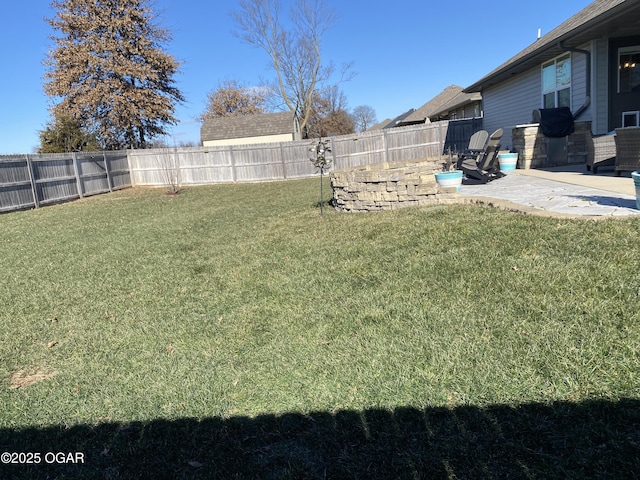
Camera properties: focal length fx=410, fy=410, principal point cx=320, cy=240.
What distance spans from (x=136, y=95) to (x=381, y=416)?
2633cm

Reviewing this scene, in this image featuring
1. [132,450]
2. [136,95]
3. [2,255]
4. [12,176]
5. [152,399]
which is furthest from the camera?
[136,95]

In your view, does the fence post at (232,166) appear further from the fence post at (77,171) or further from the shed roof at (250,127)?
the shed roof at (250,127)

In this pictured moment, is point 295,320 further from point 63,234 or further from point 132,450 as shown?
point 63,234

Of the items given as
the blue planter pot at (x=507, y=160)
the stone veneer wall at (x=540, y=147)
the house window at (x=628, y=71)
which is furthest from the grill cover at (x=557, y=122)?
the house window at (x=628, y=71)

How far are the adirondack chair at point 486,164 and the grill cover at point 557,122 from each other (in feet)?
6.59

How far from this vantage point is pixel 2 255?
709cm

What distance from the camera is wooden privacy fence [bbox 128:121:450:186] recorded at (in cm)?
1942

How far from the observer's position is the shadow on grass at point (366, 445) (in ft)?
5.78

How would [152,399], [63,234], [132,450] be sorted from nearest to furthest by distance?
[132,450]
[152,399]
[63,234]

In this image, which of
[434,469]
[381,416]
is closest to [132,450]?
[381,416]

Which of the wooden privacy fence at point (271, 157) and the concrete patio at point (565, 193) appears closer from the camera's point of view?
the concrete patio at point (565, 193)

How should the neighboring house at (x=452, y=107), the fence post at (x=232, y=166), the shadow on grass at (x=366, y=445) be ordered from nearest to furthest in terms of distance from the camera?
the shadow on grass at (x=366, y=445), the fence post at (x=232, y=166), the neighboring house at (x=452, y=107)

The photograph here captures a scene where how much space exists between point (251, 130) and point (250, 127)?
0.30m

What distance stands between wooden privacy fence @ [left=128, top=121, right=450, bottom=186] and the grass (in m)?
14.9
